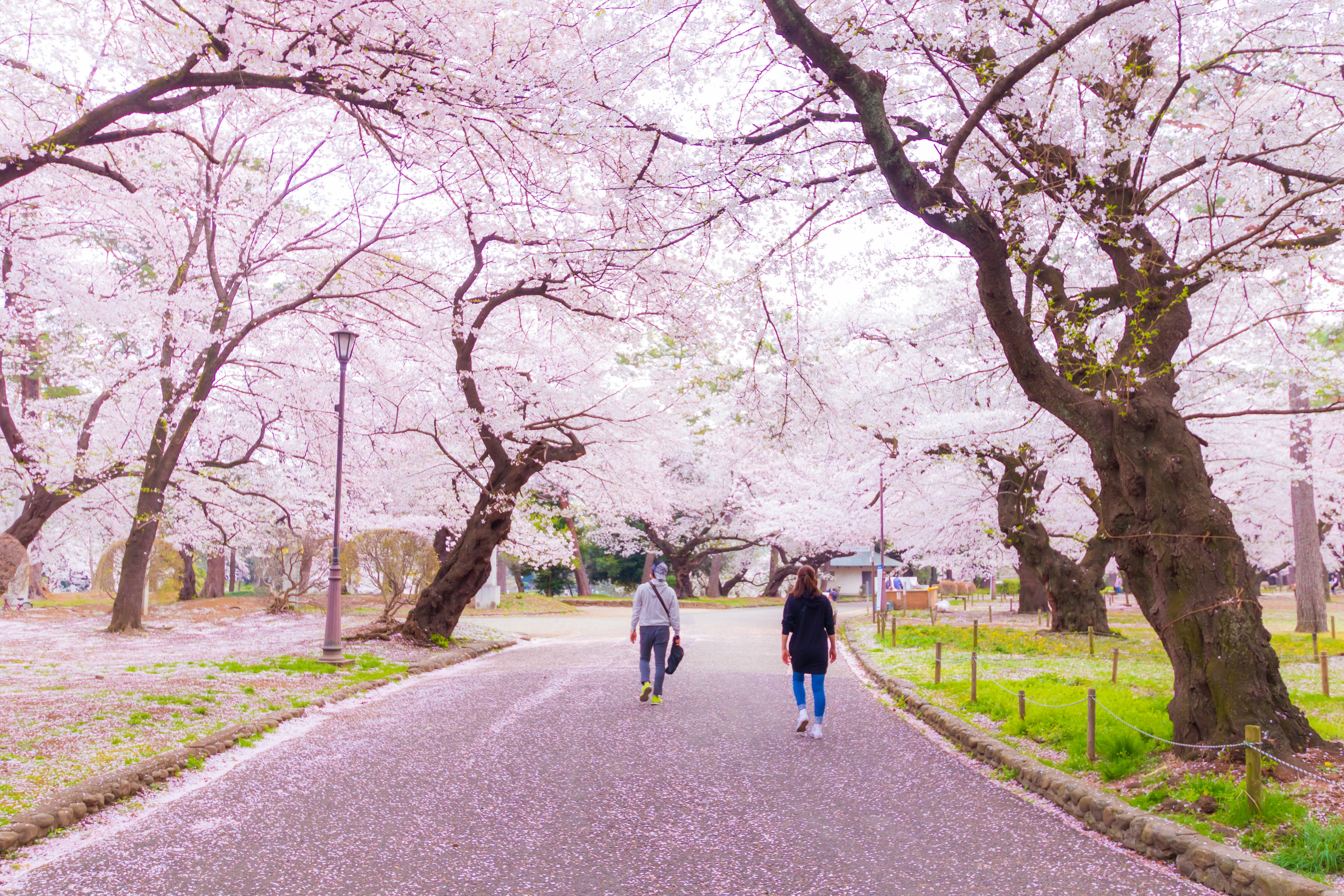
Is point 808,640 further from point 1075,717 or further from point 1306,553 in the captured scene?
point 1306,553

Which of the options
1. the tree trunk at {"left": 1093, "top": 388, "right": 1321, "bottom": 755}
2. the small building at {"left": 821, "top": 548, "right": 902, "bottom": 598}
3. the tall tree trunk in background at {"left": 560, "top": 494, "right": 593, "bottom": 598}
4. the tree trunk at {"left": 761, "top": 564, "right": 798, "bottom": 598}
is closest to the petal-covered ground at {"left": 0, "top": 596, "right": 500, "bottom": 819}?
the tree trunk at {"left": 1093, "top": 388, "right": 1321, "bottom": 755}

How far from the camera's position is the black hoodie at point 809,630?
8820 millimetres

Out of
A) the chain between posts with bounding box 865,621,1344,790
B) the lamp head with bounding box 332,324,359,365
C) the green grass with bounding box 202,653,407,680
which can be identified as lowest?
the green grass with bounding box 202,653,407,680

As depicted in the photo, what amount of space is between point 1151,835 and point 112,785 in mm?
6887

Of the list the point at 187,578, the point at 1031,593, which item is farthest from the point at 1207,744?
the point at 187,578

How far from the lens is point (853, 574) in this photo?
199 ft

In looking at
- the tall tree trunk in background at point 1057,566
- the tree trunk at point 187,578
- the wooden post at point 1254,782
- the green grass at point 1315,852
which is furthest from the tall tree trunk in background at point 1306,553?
the tree trunk at point 187,578

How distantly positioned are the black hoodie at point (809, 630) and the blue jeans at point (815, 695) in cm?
6

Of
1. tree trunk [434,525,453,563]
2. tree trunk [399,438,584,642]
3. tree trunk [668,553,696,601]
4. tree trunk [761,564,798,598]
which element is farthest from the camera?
tree trunk [761,564,798,598]

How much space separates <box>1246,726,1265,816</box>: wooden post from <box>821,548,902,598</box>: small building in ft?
169

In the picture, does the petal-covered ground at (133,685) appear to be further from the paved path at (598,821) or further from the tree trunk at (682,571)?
the tree trunk at (682,571)

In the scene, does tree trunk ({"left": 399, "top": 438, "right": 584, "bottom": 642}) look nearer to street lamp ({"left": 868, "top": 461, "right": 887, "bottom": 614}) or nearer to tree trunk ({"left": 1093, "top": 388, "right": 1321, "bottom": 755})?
street lamp ({"left": 868, "top": 461, "right": 887, "bottom": 614})

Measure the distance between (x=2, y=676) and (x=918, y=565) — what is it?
33.3m

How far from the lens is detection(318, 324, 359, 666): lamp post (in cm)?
1370
